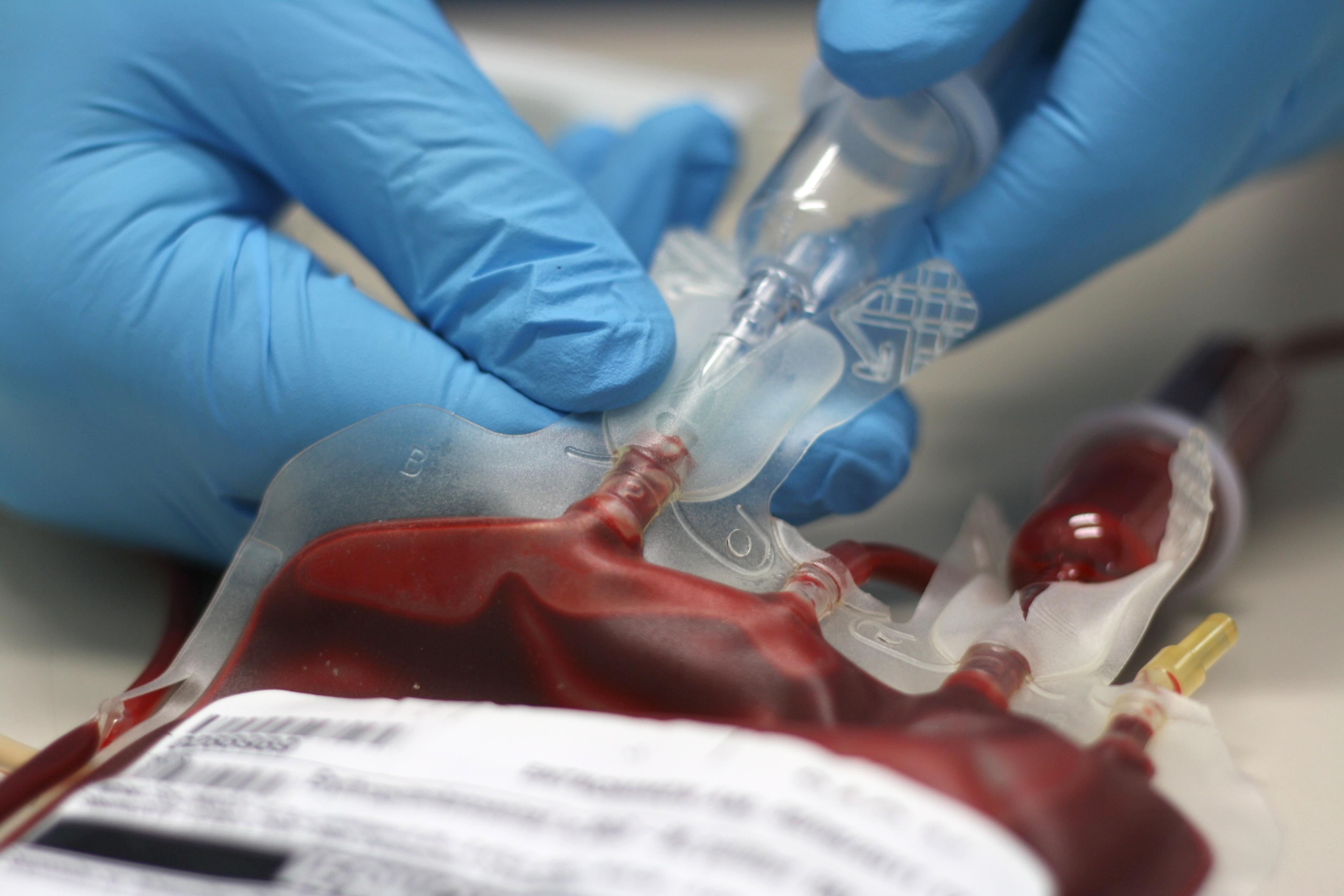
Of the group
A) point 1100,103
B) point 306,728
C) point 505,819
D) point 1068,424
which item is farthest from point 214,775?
point 1068,424

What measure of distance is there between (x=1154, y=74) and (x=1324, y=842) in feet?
1.76

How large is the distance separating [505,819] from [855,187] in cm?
58

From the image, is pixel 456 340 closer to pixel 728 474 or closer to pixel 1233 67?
pixel 728 474

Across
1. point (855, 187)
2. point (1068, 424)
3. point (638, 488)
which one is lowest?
point (1068, 424)

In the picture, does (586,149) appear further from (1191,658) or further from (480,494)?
(1191,658)

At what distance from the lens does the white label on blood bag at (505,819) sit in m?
0.32

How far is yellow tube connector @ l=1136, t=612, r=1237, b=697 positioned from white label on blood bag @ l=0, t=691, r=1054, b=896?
0.61 feet

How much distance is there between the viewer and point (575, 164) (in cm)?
112

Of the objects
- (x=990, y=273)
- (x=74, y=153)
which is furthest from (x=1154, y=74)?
(x=74, y=153)

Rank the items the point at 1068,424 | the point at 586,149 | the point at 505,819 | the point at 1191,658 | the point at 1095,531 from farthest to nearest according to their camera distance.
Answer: the point at 586,149, the point at 1068,424, the point at 1095,531, the point at 1191,658, the point at 505,819

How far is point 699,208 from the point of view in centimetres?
109

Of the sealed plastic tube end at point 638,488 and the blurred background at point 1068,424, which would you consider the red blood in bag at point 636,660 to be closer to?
the sealed plastic tube end at point 638,488

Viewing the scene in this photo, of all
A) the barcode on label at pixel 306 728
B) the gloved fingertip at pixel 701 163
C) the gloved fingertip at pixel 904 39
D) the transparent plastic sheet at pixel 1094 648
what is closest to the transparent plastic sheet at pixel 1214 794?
the transparent plastic sheet at pixel 1094 648

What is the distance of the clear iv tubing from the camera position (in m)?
0.71
